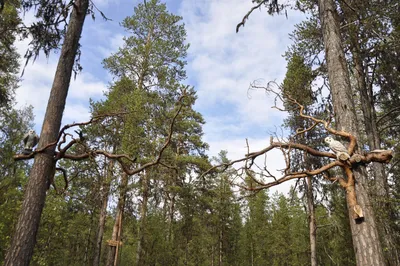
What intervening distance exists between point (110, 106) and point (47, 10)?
6.04 metres

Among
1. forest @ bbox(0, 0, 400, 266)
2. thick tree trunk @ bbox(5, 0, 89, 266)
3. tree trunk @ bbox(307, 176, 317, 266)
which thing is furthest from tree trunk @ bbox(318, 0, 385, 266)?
tree trunk @ bbox(307, 176, 317, 266)

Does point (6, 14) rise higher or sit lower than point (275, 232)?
higher

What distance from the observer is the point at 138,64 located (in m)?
13.5

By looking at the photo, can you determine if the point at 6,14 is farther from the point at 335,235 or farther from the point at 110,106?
the point at 335,235

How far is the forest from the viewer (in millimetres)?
4301

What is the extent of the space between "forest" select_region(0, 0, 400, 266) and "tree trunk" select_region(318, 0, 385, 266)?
2 cm

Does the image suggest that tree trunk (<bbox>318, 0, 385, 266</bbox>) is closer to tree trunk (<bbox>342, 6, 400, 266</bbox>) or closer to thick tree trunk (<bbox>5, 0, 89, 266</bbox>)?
tree trunk (<bbox>342, 6, 400, 266</bbox>)

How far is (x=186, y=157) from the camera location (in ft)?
52.2

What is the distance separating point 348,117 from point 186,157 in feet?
39.7

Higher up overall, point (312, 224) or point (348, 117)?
point (348, 117)

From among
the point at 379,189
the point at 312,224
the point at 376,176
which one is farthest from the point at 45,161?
the point at 312,224

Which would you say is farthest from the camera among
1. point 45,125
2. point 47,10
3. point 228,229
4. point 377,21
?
point 228,229

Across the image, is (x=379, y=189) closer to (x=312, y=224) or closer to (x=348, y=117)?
(x=348, y=117)

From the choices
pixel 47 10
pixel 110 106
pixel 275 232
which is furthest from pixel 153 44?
pixel 275 232
